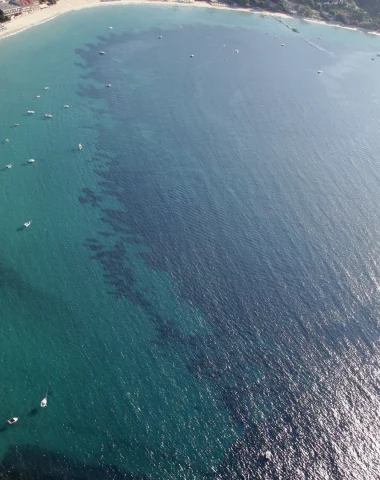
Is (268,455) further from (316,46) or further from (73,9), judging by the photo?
(73,9)

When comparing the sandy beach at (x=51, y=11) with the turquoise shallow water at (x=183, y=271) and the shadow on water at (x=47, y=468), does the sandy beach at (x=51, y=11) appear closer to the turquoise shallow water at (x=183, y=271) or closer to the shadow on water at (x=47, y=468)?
the turquoise shallow water at (x=183, y=271)

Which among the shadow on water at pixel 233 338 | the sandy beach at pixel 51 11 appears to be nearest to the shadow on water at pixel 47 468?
the shadow on water at pixel 233 338

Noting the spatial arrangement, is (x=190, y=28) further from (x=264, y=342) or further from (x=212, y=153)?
(x=264, y=342)

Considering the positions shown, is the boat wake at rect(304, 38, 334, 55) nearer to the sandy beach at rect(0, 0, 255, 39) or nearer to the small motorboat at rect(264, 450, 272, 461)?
the sandy beach at rect(0, 0, 255, 39)

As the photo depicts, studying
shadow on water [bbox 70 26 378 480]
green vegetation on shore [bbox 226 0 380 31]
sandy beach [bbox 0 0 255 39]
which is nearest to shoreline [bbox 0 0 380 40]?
sandy beach [bbox 0 0 255 39]

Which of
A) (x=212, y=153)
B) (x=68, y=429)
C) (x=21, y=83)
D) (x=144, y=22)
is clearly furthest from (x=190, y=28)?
(x=68, y=429)

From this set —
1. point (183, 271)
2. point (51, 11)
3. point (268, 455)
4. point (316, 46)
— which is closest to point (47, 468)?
point (268, 455)
